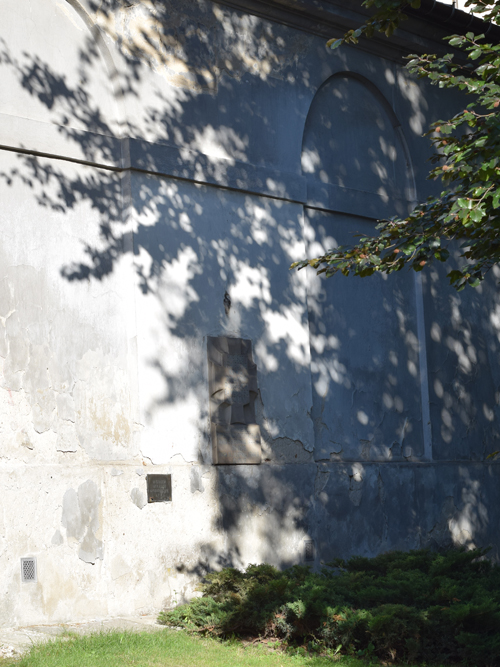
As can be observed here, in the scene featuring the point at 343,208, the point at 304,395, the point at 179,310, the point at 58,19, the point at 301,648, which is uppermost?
the point at 58,19

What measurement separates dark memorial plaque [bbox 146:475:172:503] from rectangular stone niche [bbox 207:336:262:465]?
0.58 meters

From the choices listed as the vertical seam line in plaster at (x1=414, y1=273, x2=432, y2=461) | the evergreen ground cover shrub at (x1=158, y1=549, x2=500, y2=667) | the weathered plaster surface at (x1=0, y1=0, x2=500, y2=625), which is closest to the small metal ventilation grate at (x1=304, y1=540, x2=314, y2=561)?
the weathered plaster surface at (x1=0, y1=0, x2=500, y2=625)

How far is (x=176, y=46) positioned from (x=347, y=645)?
6042 millimetres

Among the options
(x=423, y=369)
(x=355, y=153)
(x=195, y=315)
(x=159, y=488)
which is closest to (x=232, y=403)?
(x=195, y=315)

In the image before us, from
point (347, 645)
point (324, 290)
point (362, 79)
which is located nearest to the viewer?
point (347, 645)

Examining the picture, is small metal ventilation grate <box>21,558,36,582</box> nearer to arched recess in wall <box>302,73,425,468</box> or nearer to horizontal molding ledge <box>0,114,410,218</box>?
arched recess in wall <box>302,73,425,468</box>

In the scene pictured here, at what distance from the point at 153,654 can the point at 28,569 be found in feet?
5.21

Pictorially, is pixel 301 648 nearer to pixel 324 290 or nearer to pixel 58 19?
pixel 324 290

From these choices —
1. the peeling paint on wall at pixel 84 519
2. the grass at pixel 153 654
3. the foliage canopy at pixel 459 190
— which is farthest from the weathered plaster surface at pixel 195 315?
the foliage canopy at pixel 459 190

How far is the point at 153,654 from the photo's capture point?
595 cm

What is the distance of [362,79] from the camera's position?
35.3 ft

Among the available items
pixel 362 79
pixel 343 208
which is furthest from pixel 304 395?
pixel 362 79

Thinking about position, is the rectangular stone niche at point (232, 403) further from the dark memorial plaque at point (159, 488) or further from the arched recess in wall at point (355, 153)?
the arched recess in wall at point (355, 153)

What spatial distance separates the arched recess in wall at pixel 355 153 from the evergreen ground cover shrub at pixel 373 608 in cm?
454
